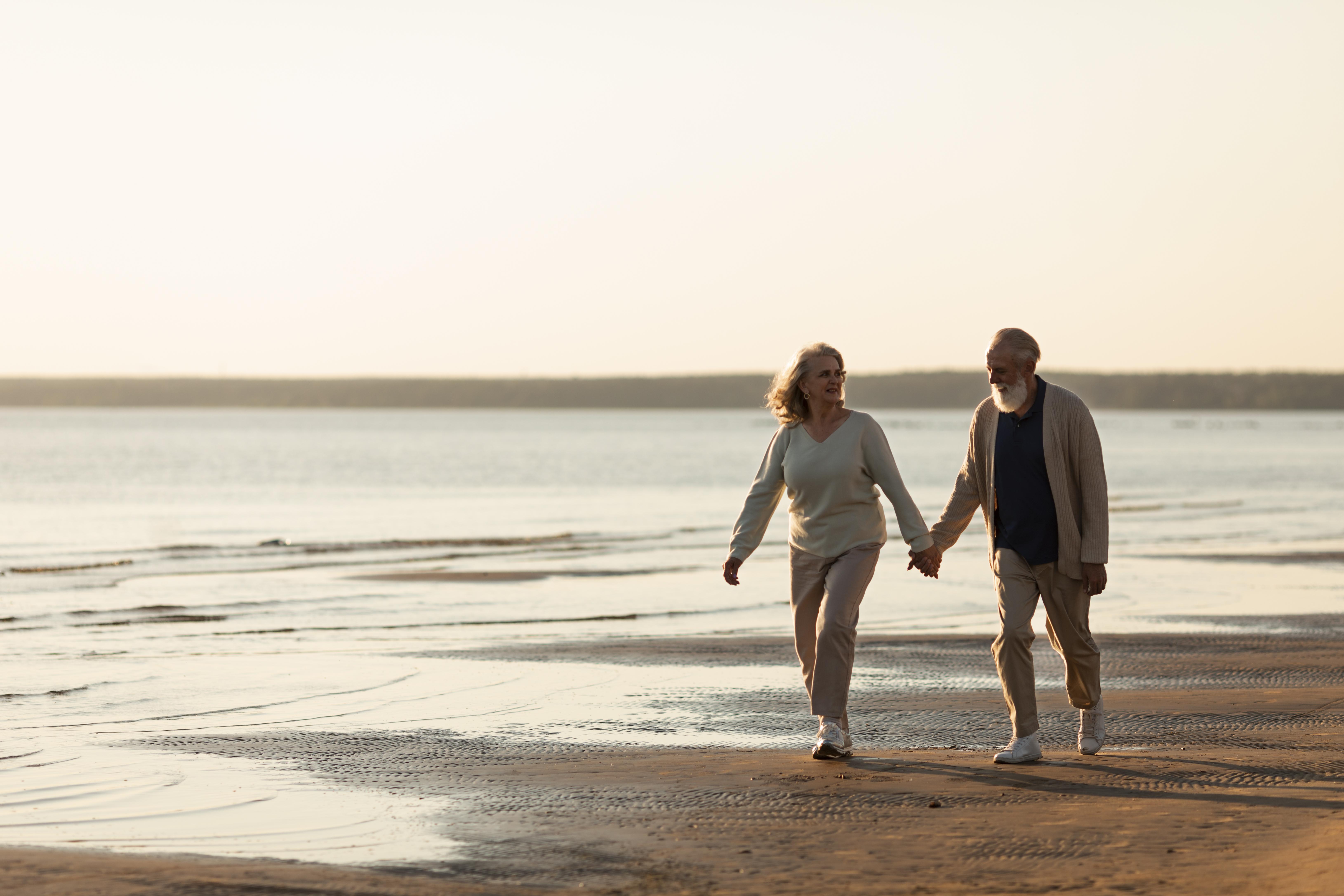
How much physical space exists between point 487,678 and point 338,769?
10.4 ft

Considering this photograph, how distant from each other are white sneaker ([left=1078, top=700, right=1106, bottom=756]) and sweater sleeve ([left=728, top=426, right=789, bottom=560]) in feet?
5.75

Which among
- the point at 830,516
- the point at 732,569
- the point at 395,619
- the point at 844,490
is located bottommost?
the point at 395,619

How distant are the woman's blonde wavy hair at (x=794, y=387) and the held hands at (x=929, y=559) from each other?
33.5 inches

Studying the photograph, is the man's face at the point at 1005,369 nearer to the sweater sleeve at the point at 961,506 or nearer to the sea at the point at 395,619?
the sweater sleeve at the point at 961,506

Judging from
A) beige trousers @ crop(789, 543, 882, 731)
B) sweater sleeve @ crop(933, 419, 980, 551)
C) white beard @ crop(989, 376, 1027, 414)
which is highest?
white beard @ crop(989, 376, 1027, 414)

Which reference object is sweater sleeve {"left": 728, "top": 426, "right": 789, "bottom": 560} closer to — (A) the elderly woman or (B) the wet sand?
(A) the elderly woman

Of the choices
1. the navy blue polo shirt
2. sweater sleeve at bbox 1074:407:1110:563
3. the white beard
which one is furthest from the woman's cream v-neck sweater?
sweater sleeve at bbox 1074:407:1110:563

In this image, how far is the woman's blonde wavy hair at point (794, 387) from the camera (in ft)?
22.5

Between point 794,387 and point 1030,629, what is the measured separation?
157cm

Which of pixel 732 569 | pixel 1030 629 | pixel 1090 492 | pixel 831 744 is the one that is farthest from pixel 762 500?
pixel 1090 492

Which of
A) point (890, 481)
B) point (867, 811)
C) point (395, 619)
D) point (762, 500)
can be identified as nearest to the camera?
point (867, 811)

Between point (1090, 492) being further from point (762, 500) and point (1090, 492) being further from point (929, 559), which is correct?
point (762, 500)

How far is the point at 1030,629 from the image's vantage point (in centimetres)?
652

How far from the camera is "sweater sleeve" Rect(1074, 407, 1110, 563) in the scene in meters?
6.44
